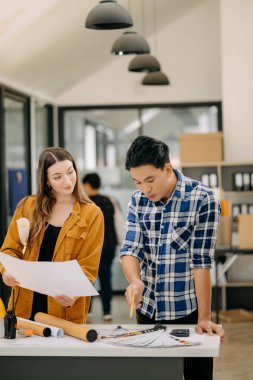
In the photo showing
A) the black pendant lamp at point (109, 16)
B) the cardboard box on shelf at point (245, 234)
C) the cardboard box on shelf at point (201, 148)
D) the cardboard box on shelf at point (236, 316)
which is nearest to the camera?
the black pendant lamp at point (109, 16)

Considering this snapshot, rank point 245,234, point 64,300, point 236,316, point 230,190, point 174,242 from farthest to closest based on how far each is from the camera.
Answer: point 230,190 < point 236,316 < point 245,234 < point 64,300 < point 174,242

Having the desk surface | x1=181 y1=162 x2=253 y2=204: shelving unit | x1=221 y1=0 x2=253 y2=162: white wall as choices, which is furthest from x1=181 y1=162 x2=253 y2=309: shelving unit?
the desk surface

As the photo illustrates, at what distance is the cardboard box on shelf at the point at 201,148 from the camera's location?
9.36 m

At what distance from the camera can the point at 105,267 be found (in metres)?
8.53

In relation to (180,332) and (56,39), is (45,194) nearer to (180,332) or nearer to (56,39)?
(180,332)

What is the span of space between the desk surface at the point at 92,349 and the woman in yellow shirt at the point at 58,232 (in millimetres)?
513

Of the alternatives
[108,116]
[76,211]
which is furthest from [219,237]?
[76,211]

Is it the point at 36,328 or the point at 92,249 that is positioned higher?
the point at 92,249

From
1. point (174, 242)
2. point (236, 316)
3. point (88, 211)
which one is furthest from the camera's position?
point (236, 316)

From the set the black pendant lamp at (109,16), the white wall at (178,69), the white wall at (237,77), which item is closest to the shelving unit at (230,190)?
the white wall at (237,77)

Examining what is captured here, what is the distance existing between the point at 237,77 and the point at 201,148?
90 cm

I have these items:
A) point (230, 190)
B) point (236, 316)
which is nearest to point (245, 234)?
point (236, 316)

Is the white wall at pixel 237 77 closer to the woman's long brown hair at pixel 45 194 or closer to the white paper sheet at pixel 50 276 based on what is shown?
the woman's long brown hair at pixel 45 194

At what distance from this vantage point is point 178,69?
35.8ft
